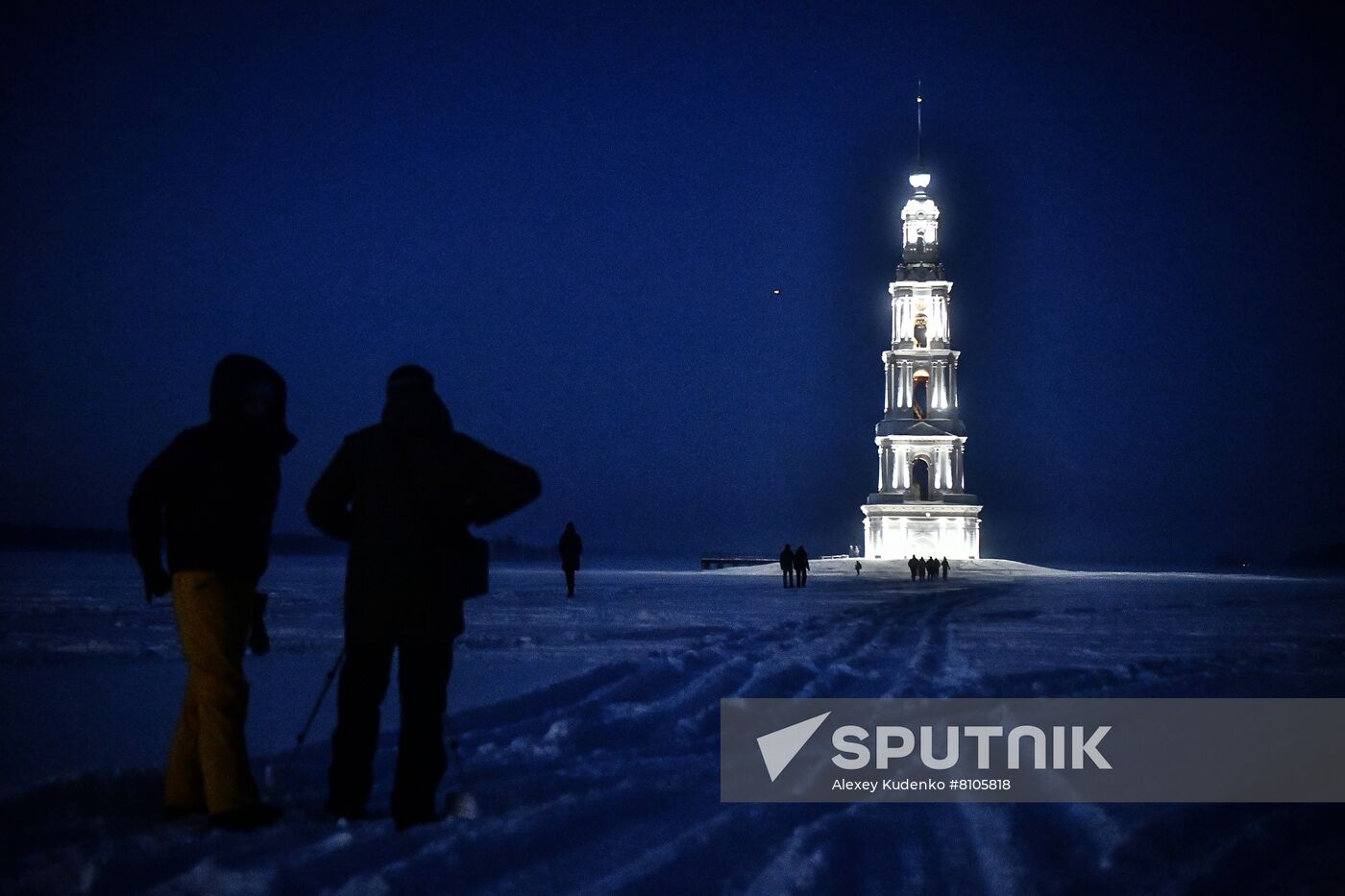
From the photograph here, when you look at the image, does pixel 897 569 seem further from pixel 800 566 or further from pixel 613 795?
pixel 613 795

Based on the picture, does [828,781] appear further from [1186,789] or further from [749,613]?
[749,613]

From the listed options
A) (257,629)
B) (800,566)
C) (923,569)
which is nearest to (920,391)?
(923,569)

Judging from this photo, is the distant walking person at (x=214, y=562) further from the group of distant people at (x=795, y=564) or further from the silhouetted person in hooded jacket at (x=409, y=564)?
the group of distant people at (x=795, y=564)

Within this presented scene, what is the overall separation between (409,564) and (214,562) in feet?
2.59

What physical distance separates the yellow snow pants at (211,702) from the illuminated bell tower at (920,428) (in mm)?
62799

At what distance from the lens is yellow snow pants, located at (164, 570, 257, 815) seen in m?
4.74

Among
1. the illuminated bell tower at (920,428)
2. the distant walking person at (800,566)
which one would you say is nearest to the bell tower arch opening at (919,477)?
the illuminated bell tower at (920,428)

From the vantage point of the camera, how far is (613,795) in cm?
541

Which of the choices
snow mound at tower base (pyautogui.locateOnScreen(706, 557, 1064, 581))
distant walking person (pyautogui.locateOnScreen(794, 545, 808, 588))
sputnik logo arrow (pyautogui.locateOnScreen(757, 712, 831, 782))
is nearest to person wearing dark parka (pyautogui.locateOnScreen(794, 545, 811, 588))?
distant walking person (pyautogui.locateOnScreen(794, 545, 808, 588))

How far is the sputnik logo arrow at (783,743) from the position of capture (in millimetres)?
6219

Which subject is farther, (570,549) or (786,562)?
(786,562)

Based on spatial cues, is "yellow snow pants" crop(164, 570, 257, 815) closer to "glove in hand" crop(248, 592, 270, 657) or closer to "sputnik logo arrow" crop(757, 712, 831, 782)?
"glove in hand" crop(248, 592, 270, 657)

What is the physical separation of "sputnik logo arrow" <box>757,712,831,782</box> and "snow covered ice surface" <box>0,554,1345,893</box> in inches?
11.9

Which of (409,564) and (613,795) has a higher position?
(409,564)
